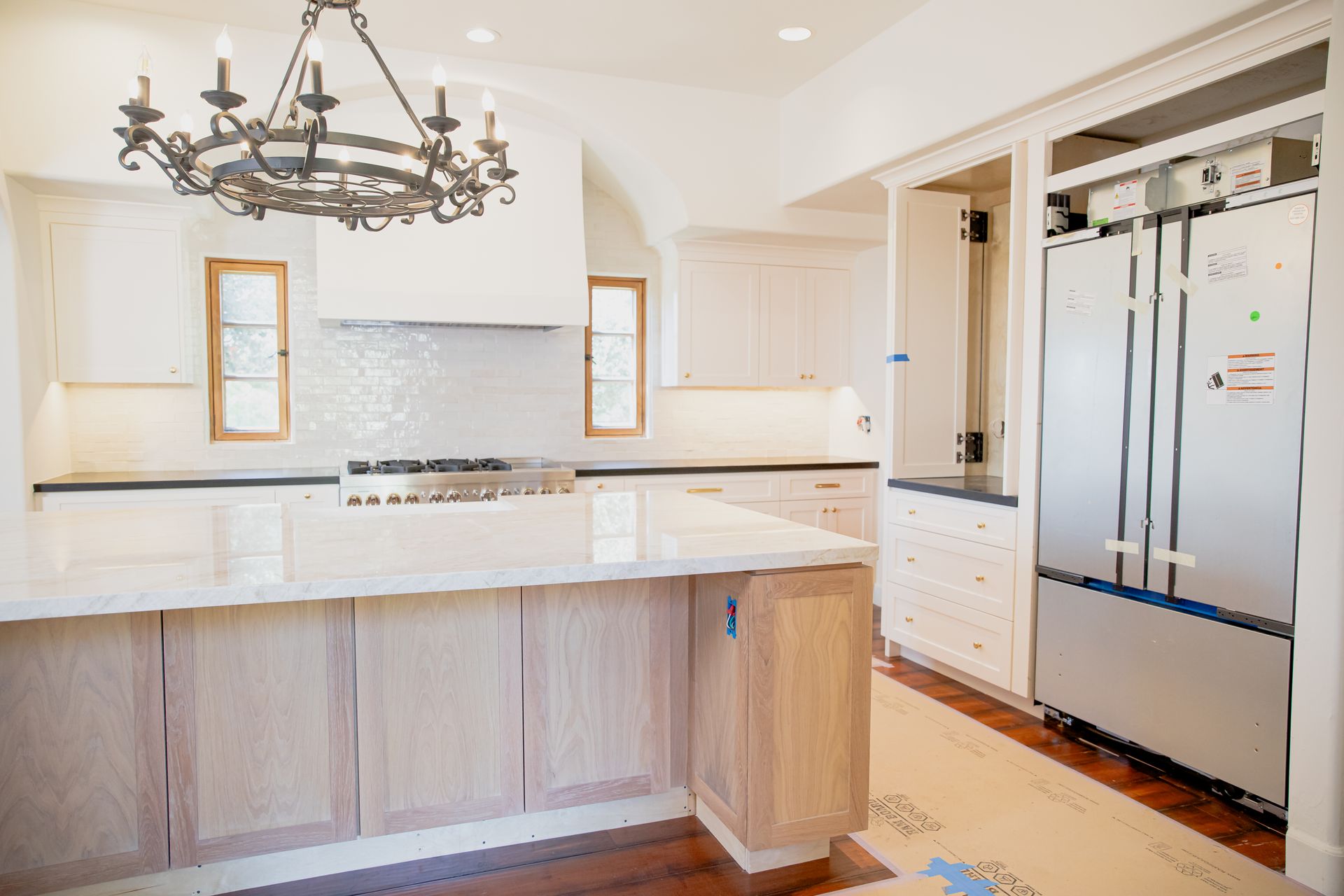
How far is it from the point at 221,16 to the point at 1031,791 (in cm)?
448

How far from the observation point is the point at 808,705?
223cm

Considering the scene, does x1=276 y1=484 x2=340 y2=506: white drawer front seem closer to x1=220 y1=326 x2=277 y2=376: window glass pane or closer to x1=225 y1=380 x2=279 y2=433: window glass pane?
x1=225 y1=380 x2=279 y2=433: window glass pane

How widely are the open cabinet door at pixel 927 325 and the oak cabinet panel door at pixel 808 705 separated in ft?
6.69

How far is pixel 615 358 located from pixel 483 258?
4.09 ft

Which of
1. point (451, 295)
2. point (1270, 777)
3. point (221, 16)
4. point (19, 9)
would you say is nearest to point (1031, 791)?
point (1270, 777)

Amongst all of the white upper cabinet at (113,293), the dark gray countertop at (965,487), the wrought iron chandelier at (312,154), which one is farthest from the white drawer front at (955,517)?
the white upper cabinet at (113,293)

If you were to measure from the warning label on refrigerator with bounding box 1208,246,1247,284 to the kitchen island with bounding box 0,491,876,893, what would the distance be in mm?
1440

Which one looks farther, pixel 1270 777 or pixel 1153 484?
pixel 1153 484

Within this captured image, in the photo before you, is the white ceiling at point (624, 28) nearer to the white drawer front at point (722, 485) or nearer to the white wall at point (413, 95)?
the white wall at point (413, 95)

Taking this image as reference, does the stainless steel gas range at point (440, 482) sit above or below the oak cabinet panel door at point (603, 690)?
above

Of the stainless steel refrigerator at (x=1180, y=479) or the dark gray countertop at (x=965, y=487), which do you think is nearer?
the stainless steel refrigerator at (x=1180, y=479)

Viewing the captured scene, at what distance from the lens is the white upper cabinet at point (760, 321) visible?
5129 mm

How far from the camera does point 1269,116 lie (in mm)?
2473

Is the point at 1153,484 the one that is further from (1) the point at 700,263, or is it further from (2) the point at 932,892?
(1) the point at 700,263
